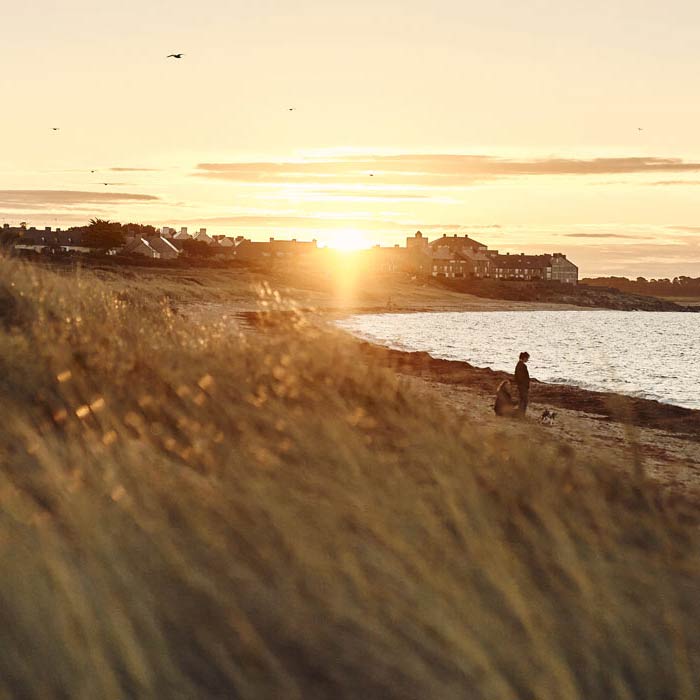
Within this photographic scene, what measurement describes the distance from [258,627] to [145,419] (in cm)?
377

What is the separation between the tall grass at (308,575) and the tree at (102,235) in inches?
4752

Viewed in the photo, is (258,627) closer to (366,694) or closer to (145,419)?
(366,694)

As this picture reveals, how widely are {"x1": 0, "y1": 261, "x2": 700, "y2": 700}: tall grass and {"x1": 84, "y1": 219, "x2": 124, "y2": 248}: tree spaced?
120713 mm

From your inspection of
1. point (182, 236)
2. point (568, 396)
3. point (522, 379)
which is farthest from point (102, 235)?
point (522, 379)

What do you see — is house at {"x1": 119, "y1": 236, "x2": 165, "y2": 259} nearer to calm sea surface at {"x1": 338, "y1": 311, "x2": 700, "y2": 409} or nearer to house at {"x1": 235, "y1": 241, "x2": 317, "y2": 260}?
house at {"x1": 235, "y1": 241, "x2": 317, "y2": 260}

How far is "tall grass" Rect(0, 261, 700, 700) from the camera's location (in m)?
3.24

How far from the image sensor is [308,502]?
4758 mm

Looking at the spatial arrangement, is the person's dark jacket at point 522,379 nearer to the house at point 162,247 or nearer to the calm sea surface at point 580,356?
the calm sea surface at point 580,356

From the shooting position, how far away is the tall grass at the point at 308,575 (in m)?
3.24

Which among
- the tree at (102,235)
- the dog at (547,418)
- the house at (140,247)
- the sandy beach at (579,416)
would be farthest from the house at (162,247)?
the dog at (547,418)

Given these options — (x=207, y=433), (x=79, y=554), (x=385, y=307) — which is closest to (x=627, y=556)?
(x=79, y=554)

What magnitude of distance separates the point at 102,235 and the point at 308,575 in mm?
124115

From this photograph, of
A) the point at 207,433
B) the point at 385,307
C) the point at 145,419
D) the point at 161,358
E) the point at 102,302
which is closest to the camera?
the point at 207,433

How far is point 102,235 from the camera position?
123 metres
